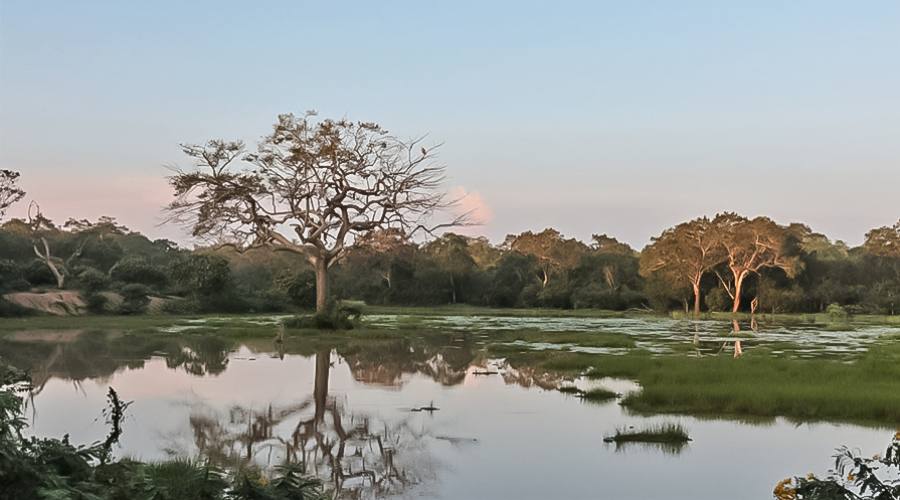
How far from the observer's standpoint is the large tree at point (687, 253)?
58625mm

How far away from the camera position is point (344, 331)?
32750 millimetres

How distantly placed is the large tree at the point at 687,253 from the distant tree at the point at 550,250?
1305 cm

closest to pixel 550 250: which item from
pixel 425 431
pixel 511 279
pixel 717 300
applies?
pixel 511 279

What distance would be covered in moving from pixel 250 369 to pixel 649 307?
171ft

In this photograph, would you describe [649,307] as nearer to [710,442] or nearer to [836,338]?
[836,338]

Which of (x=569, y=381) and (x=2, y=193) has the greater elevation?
(x=2, y=193)

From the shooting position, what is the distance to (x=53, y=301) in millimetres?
40125

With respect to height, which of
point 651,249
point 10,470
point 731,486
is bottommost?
point 731,486

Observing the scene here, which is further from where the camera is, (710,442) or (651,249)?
(651,249)

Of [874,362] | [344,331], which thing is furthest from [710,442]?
[344,331]

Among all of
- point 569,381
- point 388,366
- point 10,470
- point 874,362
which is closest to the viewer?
point 10,470

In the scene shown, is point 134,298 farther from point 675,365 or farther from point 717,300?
point 717,300

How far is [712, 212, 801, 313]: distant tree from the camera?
56.5 meters

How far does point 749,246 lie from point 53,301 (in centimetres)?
4424
